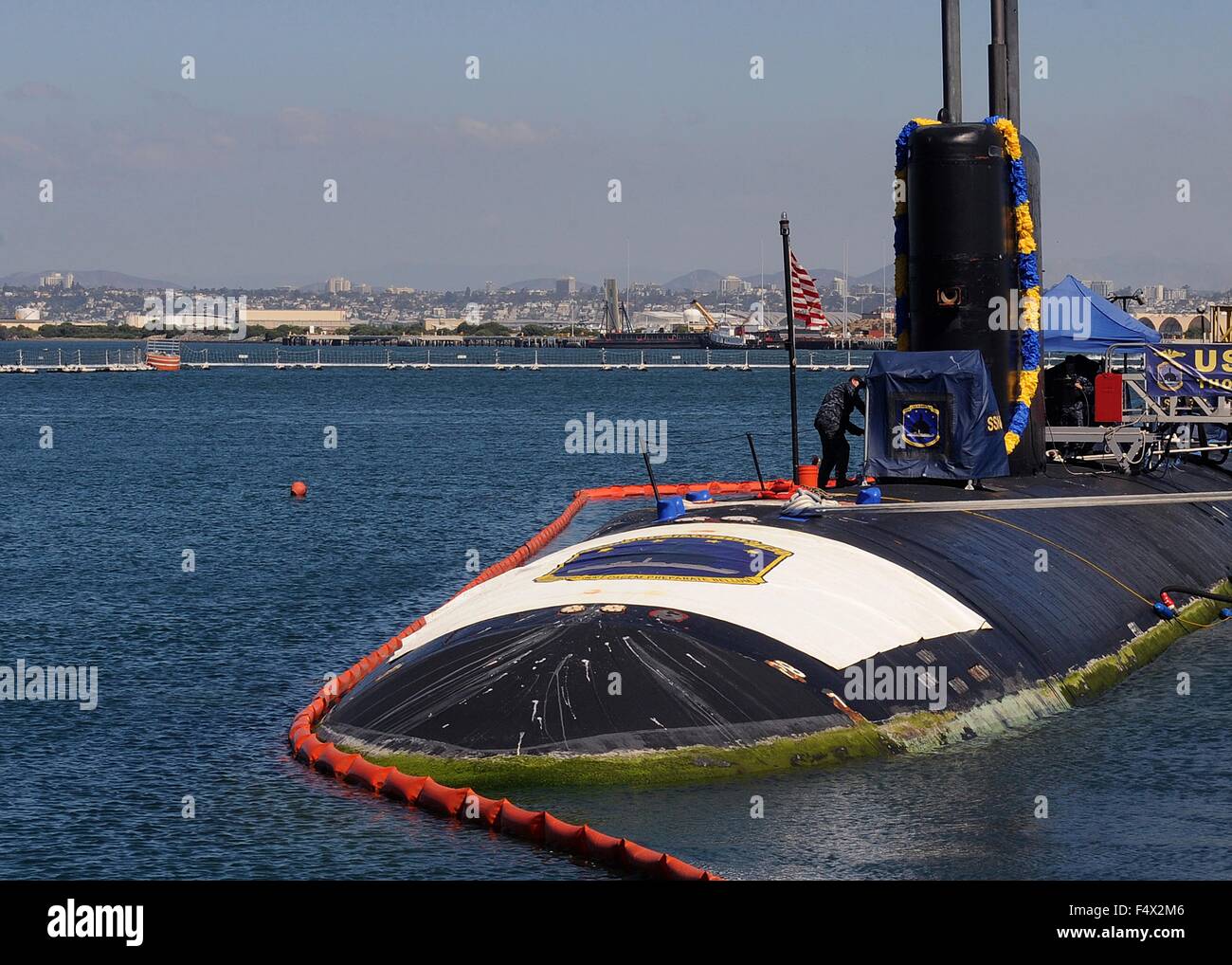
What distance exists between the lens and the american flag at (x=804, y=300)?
30.2m

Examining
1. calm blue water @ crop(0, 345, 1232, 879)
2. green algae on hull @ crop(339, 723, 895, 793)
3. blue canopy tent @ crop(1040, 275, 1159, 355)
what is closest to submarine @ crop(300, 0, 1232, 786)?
green algae on hull @ crop(339, 723, 895, 793)

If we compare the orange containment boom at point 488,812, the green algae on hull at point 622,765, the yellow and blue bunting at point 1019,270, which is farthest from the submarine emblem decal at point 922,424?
the orange containment boom at point 488,812

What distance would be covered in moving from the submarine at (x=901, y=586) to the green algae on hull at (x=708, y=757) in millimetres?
29

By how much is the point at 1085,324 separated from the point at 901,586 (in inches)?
1063

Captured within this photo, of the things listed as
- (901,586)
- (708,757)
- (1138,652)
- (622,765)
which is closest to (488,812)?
(622,765)

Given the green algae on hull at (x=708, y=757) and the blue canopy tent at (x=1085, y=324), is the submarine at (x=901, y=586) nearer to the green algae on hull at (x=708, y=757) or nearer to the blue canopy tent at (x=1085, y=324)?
the green algae on hull at (x=708, y=757)

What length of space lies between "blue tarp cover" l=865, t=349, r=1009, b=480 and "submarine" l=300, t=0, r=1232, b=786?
34mm

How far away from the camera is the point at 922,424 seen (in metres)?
27.3

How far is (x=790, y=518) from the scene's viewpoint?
23969 millimetres

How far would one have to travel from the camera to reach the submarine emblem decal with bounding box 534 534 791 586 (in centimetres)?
2089

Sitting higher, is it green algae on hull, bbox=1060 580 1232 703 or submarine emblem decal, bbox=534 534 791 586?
submarine emblem decal, bbox=534 534 791 586

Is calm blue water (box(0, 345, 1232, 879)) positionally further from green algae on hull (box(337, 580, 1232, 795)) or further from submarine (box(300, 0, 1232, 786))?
submarine (box(300, 0, 1232, 786))
